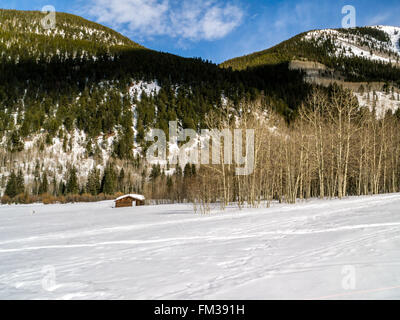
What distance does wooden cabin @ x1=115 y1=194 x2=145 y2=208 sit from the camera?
47.6 meters

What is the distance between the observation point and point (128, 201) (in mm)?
48875

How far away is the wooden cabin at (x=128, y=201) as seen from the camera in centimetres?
4762

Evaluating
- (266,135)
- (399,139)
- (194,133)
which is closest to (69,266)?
(266,135)

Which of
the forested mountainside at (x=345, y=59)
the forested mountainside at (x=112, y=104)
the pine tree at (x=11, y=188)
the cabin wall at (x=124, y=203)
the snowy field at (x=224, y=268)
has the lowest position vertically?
the cabin wall at (x=124, y=203)

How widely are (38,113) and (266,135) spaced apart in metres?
98.6

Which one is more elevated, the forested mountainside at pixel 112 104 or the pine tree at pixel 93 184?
the forested mountainside at pixel 112 104

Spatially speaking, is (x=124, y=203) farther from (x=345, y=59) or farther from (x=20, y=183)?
(x=345, y=59)

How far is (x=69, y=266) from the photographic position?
→ 588 cm

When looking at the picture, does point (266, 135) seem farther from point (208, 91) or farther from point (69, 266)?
point (208, 91)

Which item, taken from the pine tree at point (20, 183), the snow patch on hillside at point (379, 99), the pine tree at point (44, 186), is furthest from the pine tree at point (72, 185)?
the snow patch on hillside at point (379, 99)

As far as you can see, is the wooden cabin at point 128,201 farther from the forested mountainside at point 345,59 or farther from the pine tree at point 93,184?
the forested mountainside at point 345,59

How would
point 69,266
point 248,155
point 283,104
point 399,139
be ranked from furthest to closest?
1. point 283,104
2. point 399,139
3. point 248,155
4. point 69,266

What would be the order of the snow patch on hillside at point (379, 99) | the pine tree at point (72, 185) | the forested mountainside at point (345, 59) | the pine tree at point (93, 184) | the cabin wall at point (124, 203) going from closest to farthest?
1. the cabin wall at point (124, 203)
2. the pine tree at point (72, 185)
3. the pine tree at point (93, 184)
4. the snow patch on hillside at point (379, 99)
5. the forested mountainside at point (345, 59)

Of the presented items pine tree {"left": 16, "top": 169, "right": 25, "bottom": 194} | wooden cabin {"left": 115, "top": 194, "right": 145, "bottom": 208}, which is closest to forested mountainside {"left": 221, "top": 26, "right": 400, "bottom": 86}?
wooden cabin {"left": 115, "top": 194, "right": 145, "bottom": 208}
